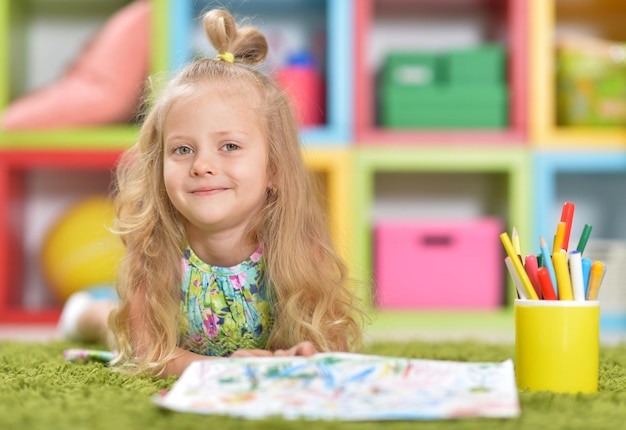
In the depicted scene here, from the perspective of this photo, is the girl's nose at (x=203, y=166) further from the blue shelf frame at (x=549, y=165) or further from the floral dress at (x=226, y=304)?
the blue shelf frame at (x=549, y=165)

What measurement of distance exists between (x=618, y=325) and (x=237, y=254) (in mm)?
1250

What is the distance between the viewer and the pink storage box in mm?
1994

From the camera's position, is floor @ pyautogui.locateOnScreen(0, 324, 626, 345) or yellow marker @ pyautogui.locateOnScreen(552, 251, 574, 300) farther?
floor @ pyautogui.locateOnScreen(0, 324, 626, 345)

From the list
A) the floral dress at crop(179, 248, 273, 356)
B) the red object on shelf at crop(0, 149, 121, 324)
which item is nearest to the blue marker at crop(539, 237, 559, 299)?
the floral dress at crop(179, 248, 273, 356)

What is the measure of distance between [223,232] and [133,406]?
0.38 meters

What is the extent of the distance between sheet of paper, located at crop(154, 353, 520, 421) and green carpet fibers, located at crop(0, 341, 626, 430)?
0.01 m

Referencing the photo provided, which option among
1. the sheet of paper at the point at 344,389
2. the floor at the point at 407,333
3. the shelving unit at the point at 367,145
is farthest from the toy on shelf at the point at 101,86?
the sheet of paper at the point at 344,389

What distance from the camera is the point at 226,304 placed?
1.09 meters

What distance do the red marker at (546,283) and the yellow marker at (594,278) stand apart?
1.6 inches

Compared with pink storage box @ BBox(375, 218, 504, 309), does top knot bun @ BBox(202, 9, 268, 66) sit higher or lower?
higher

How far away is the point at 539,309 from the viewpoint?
82 cm

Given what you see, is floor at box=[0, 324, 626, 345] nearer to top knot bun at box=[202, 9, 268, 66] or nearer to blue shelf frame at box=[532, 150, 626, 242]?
blue shelf frame at box=[532, 150, 626, 242]

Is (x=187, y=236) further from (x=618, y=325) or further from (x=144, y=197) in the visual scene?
(x=618, y=325)

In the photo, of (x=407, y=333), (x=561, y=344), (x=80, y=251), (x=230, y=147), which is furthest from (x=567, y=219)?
(x=80, y=251)
